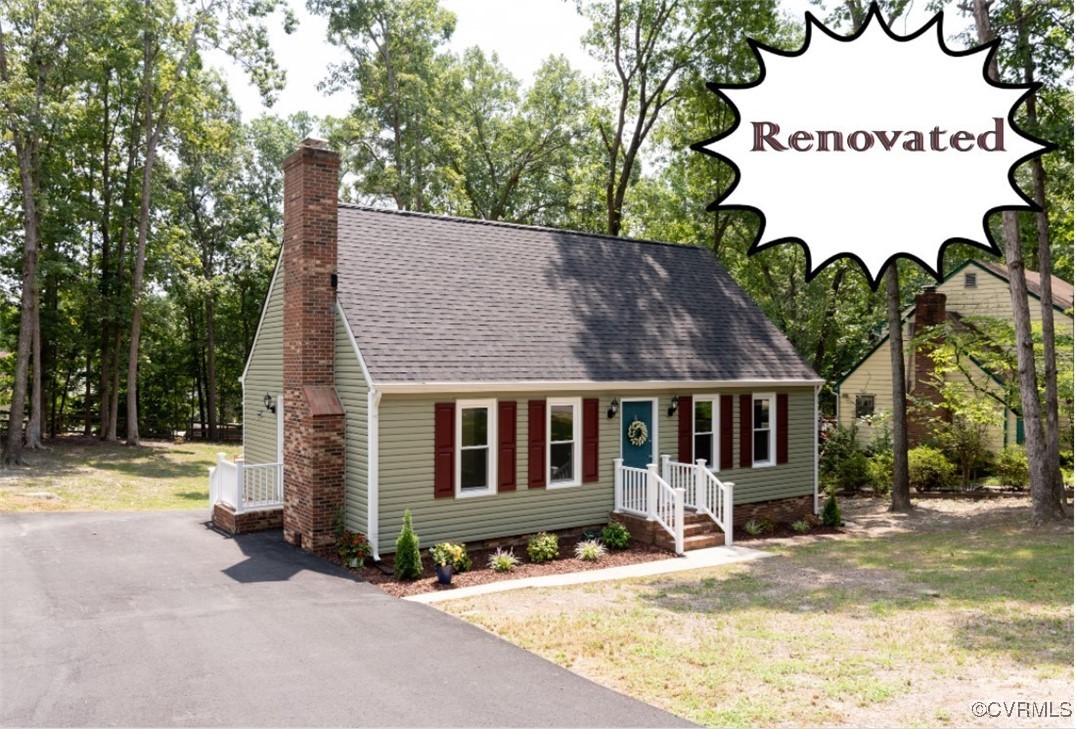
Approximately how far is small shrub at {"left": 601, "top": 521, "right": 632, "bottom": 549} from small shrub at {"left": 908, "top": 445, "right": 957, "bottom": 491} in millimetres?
11548

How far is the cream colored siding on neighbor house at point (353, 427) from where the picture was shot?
12.7 m

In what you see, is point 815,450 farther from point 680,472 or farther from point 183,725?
point 183,725

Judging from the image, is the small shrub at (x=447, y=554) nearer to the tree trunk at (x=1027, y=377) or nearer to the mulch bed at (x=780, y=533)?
the mulch bed at (x=780, y=533)

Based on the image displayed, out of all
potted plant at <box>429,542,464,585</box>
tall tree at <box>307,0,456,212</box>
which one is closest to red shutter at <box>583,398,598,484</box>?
potted plant at <box>429,542,464,585</box>

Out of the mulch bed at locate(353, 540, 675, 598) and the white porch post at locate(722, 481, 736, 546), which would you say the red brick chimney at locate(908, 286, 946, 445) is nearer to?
the white porch post at locate(722, 481, 736, 546)

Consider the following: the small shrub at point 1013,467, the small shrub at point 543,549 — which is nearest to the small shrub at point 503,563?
the small shrub at point 543,549

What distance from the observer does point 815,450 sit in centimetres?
1827

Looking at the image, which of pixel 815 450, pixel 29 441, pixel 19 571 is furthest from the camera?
pixel 29 441

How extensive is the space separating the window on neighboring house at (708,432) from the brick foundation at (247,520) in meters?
8.16

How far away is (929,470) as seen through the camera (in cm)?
2223

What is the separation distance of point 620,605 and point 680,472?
5.71m

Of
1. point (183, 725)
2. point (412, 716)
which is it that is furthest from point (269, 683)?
point (412, 716)

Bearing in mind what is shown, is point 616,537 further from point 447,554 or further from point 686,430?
point 447,554

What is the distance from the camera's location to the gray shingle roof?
531 inches
